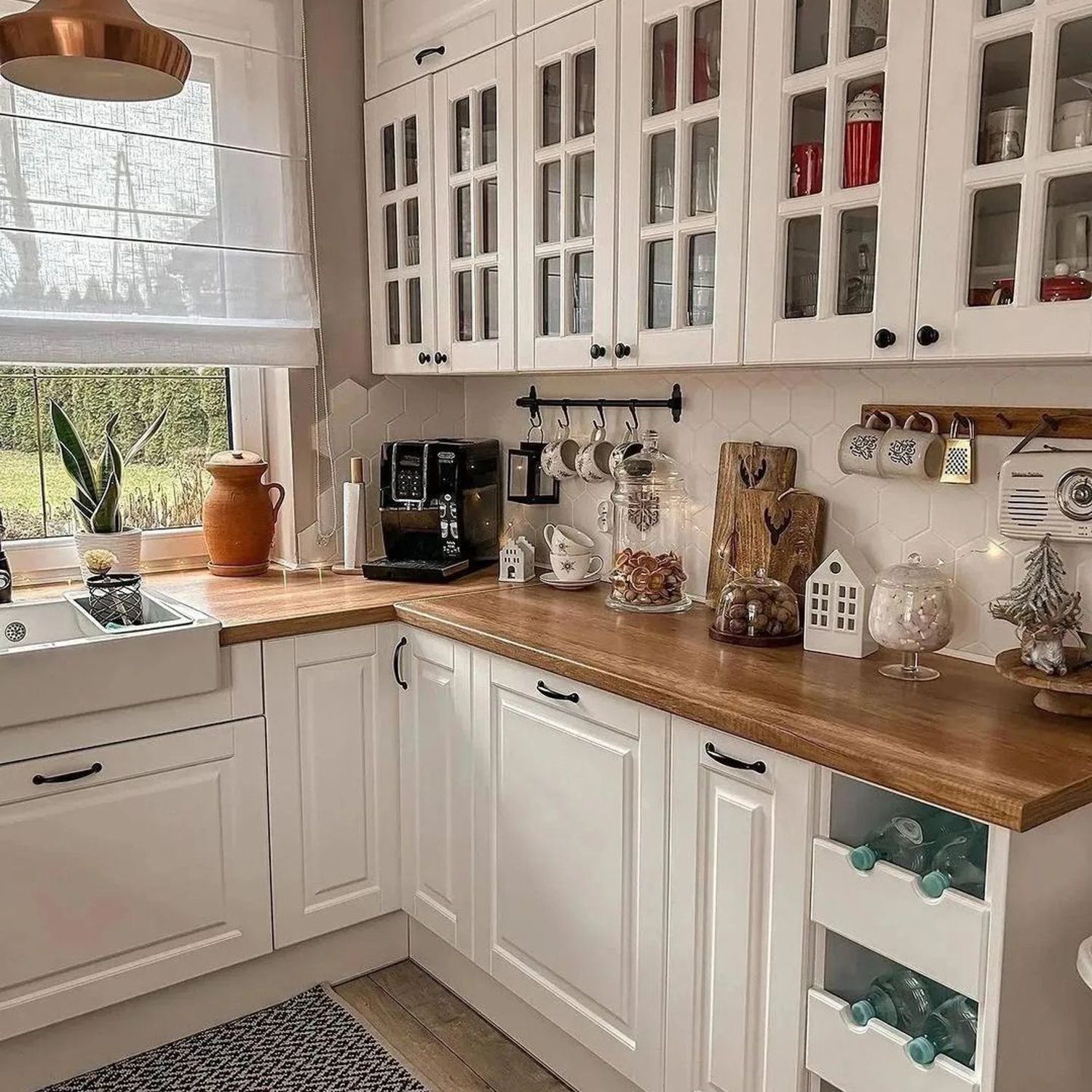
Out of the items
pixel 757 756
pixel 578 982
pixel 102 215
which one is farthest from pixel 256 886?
pixel 102 215

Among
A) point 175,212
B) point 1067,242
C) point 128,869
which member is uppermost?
point 175,212

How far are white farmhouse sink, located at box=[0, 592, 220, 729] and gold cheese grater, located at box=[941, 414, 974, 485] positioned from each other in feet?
4.89

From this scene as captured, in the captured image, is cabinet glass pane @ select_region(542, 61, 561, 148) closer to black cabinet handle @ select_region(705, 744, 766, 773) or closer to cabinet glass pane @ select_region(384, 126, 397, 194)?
cabinet glass pane @ select_region(384, 126, 397, 194)

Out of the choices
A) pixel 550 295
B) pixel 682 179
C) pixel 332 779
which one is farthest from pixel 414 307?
pixel 332 779

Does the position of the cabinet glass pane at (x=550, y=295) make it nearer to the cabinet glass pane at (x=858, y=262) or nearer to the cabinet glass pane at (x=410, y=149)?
the cabinet glass pane at (x=410, y=149)

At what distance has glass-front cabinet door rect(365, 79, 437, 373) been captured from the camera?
9.21 ft

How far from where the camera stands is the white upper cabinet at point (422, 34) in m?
2.50

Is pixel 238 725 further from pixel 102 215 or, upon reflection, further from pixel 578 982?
pixel 102 215

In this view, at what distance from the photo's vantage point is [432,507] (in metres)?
2.89

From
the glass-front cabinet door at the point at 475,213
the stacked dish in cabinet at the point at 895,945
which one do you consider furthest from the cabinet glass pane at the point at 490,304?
the stacked dish in cabinet at the point at 895,945

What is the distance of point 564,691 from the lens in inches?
82.6

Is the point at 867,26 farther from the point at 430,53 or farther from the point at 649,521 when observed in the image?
the point at 430,53

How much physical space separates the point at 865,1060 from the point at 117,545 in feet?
6.87

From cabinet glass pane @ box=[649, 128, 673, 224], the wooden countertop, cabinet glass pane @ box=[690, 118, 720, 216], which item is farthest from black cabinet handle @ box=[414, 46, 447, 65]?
the wooden countertop
